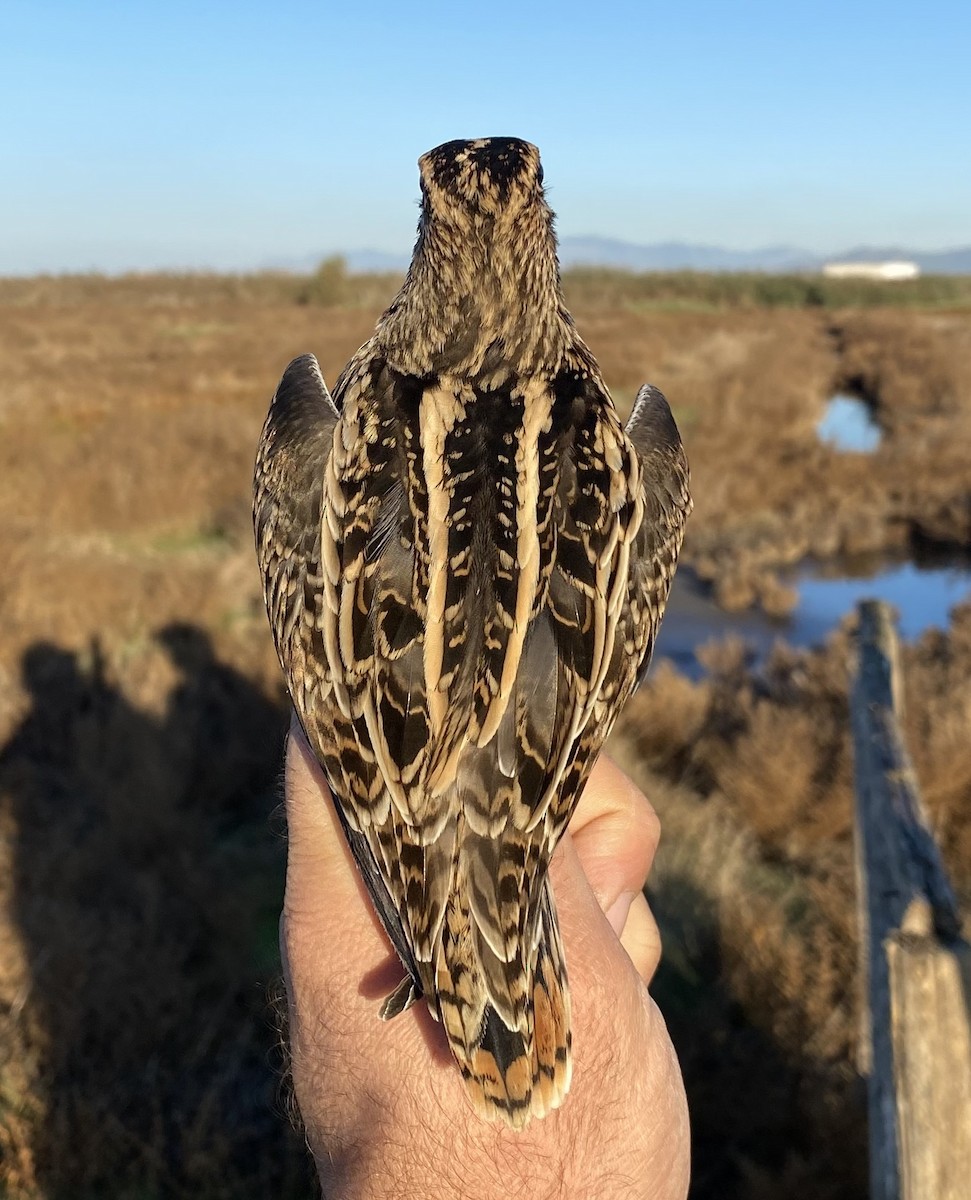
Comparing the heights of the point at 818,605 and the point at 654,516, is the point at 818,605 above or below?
below

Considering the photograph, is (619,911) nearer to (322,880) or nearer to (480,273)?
(322,880)

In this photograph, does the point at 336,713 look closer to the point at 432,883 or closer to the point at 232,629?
the point at 432,883

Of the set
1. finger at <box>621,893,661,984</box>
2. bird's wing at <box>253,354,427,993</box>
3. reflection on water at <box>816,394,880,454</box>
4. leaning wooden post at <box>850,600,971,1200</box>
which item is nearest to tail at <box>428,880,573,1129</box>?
bird's wing at <box>253,354,427,993</box>

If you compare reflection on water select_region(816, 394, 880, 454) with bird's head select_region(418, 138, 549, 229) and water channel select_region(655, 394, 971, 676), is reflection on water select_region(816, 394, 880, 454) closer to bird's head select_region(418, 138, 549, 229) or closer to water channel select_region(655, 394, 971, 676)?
water channel select_region(655, 394, 971, 676)

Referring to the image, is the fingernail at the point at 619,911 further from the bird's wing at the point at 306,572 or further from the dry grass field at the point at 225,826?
the dry grass field at the point at 225,826

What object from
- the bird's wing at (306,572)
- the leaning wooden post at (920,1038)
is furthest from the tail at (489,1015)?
the leaning wooden post at (920,1038)

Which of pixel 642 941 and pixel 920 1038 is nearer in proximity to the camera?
pixel 642 941

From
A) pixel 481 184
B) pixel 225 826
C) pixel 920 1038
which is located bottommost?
pixel 225 826

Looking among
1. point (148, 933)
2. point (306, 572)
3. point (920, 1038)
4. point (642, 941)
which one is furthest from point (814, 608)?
point (306, 572)
